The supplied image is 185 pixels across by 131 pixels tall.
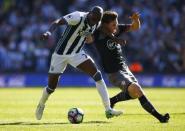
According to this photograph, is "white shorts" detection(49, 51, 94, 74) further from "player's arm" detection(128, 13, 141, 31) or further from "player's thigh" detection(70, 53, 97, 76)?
"player's arm" detection(128, 13, 141, 31)

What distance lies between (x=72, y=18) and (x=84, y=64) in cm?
102

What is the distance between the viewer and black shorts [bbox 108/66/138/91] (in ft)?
47.7

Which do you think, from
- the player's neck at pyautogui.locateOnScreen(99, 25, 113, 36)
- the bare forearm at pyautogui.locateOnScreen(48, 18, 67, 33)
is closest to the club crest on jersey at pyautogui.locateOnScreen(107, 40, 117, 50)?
the player's neck at pyautogui.locateOnScreen(99, 25, 113, 36)

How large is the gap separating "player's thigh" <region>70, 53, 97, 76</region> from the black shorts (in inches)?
28.1

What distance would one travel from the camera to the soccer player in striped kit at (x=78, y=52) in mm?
14078

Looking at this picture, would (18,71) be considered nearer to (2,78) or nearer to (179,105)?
(2,78)

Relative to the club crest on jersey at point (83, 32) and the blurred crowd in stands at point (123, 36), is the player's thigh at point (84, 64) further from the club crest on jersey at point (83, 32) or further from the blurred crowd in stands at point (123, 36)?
the blurred crowd in stands at point (123, 36)

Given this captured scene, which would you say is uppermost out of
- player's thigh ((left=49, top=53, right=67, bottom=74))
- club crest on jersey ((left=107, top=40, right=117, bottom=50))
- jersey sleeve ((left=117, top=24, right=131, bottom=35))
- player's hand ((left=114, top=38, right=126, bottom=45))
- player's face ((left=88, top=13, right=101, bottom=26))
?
player's face ((left=88, top=13, right=101, bottom=26))

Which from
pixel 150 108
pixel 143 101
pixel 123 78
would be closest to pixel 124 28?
pixel 123 78

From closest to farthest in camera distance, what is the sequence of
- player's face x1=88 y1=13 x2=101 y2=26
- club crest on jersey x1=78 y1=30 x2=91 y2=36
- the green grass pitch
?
the green grass pitch < player's face x1=88 y1=13 x2=101 y2=26 < club crest on jersey x1=78 y1=30 x2=91 y2=36

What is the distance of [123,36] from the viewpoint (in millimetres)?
31688

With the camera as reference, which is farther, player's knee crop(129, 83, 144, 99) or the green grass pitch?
player's knee crop(129, 83, 144, 99)

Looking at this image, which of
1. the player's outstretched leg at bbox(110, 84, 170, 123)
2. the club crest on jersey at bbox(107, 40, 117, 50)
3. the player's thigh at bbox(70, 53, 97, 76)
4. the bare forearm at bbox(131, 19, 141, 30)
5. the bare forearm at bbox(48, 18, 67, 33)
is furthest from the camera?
the bare forearm at bbox(131, 19, 141, 30)

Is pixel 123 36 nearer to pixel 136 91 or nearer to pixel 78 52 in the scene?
pixel 78 52
